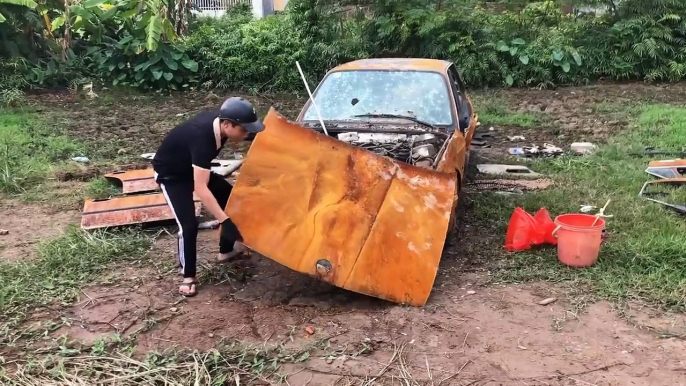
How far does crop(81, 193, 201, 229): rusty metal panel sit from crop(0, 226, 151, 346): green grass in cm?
11

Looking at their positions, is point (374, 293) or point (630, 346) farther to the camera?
point (374, 293)

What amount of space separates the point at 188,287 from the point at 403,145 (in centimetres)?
222

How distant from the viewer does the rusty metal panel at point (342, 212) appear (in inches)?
171

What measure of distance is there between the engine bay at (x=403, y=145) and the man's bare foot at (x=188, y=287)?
6.08ft

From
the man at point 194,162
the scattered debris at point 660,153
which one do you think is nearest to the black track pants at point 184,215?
the man at point 194,162

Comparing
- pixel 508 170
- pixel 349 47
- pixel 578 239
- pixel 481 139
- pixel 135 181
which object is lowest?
pixel 481 139

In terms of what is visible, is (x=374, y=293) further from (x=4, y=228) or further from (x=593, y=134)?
(x=593, y=134)

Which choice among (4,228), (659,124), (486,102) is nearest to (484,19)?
(486,102)

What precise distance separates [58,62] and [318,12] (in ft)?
18.9

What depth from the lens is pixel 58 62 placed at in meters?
13.6

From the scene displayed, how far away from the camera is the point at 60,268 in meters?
5.05

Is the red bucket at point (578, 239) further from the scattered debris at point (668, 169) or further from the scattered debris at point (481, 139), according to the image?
the scattered debris at point (481, 139)

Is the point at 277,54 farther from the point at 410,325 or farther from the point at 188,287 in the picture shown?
the point at 410,325

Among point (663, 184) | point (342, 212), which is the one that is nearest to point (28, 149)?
point (342, 212)
